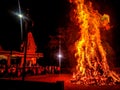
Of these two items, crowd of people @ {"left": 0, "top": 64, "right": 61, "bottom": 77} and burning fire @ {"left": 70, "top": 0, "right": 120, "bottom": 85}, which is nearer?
burning fire @ {"left": 70, "top": 0, "right": 120, "bottom": 85}

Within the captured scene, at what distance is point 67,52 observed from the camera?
3506 cm

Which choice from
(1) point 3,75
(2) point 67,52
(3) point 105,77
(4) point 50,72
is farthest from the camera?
(2) point 67,52

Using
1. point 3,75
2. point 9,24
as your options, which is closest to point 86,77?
point 3,75

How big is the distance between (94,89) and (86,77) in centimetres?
300

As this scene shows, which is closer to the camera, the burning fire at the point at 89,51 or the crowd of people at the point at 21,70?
the burning fire at the point at 89,51

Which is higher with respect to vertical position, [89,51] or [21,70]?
[89,51]

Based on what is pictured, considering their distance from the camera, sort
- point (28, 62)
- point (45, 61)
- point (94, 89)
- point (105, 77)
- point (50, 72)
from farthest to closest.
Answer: point (45, 61), point (28, 62), point (50, 72), point (105, 77), point (94, 89)

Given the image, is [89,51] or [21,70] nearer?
[89,51]

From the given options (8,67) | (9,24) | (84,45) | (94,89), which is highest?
(9,24)

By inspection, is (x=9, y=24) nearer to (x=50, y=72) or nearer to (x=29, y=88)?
(x=50, y=72)

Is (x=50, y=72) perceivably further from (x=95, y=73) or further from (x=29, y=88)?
(x=29, y=88)

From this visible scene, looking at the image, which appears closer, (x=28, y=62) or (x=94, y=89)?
(x=94, y=89)

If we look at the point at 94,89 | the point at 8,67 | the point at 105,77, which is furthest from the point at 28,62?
the point at 94,89

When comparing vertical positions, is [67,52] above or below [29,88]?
above
